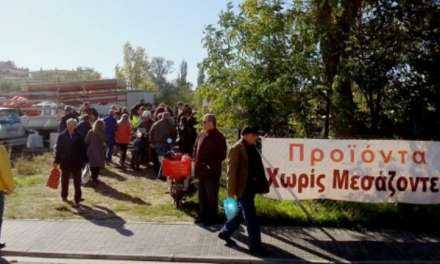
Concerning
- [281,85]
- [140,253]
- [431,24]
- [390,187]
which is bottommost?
[140,253]

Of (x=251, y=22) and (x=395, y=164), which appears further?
(x=251, y=22)

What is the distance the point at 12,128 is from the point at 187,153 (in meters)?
11.6

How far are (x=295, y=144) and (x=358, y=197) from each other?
4.74ft

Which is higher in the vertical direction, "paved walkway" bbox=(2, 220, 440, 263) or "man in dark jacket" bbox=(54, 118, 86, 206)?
"man in dark jacket" bbox=(54, 118, 86, 206)

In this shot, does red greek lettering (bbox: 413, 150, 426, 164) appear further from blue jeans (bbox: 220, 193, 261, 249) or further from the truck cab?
the truck cab

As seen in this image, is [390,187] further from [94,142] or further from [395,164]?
[94,142]

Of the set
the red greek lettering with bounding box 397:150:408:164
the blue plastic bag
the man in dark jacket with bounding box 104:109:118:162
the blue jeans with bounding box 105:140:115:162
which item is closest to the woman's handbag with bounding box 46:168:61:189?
the blue plastic bag

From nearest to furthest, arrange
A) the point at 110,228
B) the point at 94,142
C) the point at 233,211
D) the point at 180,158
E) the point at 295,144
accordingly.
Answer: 1. the point at 233,211
2. the point at 110,228
3. the point at 295,144
4. the point at 180,158
5. the point at 94,142

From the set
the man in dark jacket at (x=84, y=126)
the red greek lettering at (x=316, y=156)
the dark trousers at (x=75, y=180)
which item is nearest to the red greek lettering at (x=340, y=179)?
the red greek lettering at (x=316, y=156)

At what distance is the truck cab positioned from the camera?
72.8 feet

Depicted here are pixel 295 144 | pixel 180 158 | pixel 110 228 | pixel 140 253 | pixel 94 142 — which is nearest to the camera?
pixel 140 253

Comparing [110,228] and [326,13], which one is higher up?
[326,13]

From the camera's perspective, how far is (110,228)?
973 cm

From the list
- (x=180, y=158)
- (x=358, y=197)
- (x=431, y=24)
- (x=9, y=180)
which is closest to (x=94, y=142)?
(x=180, y=158)
